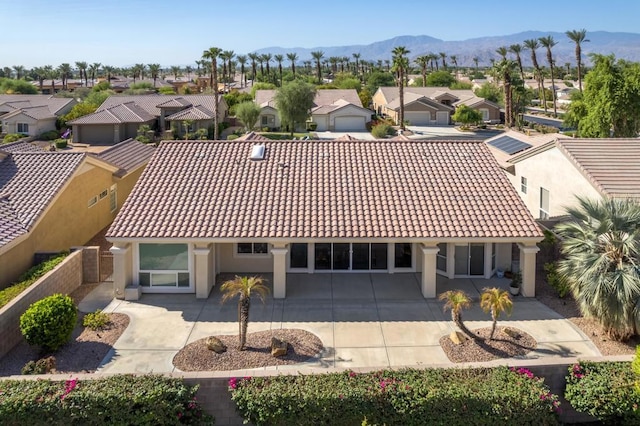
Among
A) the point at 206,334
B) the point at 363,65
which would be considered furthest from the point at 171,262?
the point at 363,65

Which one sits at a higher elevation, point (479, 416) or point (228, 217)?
point (228, 217)

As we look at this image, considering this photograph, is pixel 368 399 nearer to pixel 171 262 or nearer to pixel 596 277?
pixel 596 277

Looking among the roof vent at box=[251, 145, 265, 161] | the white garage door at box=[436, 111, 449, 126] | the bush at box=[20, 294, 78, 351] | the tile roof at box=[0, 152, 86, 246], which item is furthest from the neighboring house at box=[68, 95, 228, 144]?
the bush at box=[20, 294, 78, 351]

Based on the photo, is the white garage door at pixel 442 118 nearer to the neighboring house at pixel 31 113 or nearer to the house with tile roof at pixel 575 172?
the neighboring house at pixel 31 113

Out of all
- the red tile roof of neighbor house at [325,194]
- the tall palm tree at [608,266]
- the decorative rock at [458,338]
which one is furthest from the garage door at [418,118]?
the decorative rock at [458,338]

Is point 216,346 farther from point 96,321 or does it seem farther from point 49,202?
point 49,202

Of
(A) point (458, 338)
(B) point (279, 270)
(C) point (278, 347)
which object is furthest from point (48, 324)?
(A) point (458, 338)

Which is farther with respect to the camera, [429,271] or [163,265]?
[163,265]
